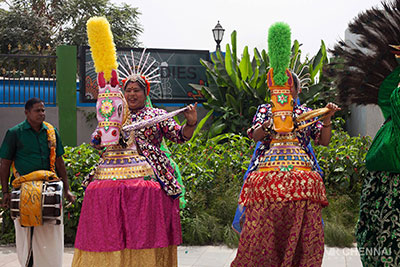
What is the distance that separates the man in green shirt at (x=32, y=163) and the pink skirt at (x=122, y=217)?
724 millimetres

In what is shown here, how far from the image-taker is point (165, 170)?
4.10 m

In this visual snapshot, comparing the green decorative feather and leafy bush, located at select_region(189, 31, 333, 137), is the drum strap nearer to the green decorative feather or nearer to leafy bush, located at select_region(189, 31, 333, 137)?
the green decorative feather

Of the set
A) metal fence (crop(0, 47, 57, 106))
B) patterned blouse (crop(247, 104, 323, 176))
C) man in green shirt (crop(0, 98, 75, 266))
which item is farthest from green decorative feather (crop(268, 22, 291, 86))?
metal fence (crop(0, 47, 57, 106))

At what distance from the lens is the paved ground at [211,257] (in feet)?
17.2

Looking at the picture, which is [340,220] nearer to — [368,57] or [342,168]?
[342,168]

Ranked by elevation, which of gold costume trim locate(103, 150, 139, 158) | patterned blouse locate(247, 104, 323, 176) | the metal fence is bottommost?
gold costume trim locate(103, 150, 139, 158)

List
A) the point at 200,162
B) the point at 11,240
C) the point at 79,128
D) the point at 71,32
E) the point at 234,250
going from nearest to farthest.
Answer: the point at 234,250 → the point at 11,240 → the point at 200,162 → the point at 79,128 → the point at 71,32

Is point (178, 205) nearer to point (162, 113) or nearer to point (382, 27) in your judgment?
point (162, 113)

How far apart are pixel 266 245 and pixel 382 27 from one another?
1.91 m

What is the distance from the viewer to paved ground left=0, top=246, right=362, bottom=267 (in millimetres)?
5246

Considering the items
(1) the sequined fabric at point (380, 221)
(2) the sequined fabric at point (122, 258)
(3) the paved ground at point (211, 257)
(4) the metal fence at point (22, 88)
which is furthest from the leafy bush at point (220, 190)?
(4) the metal fence at point (22, 88)

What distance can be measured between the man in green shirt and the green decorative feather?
86.2 inches

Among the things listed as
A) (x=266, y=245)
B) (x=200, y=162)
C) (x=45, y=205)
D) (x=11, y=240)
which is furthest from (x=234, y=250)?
(x=11, y=240)

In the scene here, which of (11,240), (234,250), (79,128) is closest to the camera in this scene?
(234,250)
